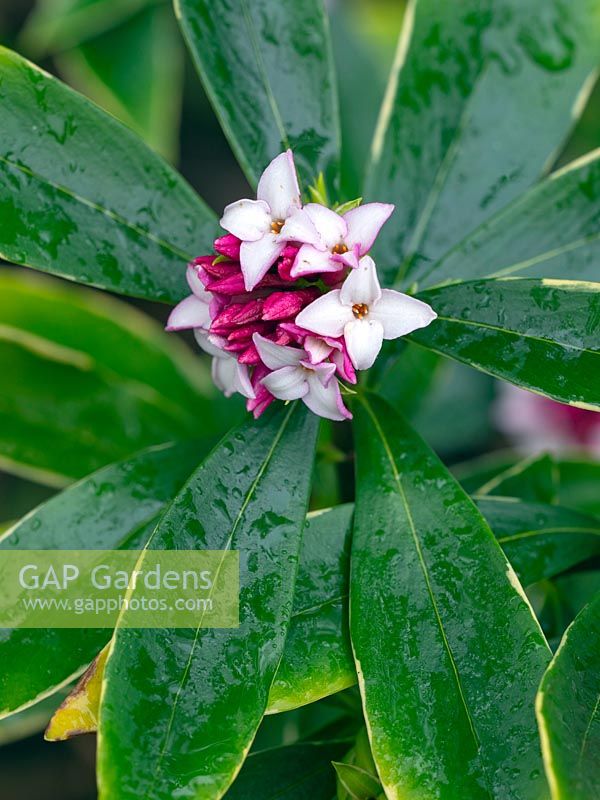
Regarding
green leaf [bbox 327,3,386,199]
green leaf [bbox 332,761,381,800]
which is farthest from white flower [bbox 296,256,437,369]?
green leaf [bbox 327,3,386,199]

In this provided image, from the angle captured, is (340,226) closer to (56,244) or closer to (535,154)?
(56,244)

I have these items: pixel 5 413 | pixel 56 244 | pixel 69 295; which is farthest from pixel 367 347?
pixel 69 295

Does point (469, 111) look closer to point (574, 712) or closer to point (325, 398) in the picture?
point (325, 398)

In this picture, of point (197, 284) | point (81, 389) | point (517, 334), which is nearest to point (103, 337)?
point (81, 389)

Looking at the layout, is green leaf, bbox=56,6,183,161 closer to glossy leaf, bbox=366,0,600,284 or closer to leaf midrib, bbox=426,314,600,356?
glossy leaf, bbox=366,0,600,284

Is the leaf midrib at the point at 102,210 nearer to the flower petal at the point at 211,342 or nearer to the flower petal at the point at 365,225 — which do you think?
the flower petal at the point at 211,342

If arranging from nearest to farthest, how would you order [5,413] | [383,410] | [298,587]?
1. [298,587]
2. [383,410]
3. [5,413]

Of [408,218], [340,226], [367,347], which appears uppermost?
[408,218]
